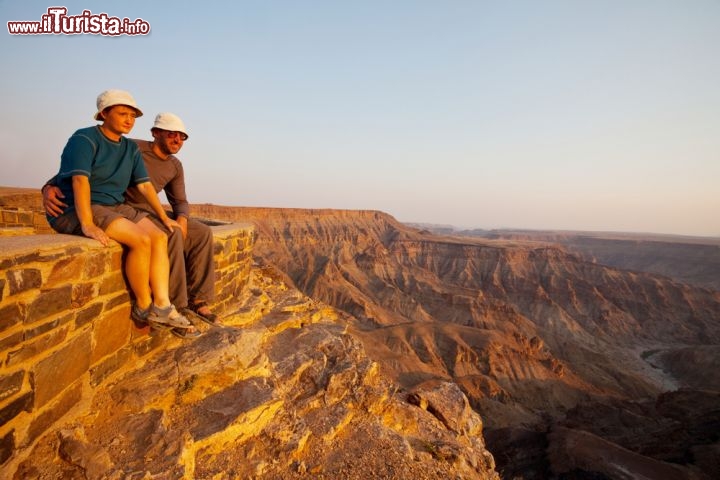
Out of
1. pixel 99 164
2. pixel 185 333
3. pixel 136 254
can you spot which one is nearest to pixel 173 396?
Answer: pixel 185 333

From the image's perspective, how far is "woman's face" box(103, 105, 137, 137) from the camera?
9.88 ft

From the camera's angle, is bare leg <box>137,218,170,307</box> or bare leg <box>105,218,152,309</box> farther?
bare leg <box>137,218,170,307</box>

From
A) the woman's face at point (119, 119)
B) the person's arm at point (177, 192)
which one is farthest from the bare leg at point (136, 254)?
the person's arm at point (177, 192)

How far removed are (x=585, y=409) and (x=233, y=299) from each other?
22.3 metres

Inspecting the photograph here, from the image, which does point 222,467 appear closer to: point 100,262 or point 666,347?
point 100,262

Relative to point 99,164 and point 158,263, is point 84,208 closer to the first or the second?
point 99,164

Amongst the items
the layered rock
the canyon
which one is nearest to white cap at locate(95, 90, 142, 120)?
the canyon

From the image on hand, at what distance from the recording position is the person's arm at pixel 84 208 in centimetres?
273

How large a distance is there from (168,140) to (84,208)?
4.30ft

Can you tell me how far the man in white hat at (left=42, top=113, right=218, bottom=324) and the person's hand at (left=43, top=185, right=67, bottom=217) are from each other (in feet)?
2.35

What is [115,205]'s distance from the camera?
10.7 ft

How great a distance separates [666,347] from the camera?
41531 millimetres

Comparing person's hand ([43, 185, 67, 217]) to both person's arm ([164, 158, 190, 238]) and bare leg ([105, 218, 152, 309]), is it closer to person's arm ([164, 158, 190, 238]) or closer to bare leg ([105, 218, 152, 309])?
bare leg ([105, 218, 152, 309])

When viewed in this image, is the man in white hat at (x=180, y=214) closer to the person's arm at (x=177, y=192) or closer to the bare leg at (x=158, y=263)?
the person's arm at (x=177, y=192)
